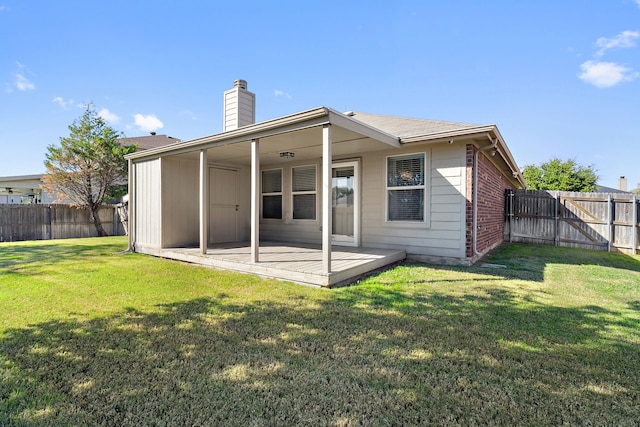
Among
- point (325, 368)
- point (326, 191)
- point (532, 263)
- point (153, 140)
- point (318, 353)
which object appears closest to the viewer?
point (325, 368)

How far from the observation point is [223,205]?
833cm

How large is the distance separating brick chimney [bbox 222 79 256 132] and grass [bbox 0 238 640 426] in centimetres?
475

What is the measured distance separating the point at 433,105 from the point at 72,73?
1485 centimetres

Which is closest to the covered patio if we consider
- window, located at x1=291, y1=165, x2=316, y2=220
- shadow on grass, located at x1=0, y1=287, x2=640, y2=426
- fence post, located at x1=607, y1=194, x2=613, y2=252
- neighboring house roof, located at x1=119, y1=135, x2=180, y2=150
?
window, located at x1=291, y1=165, x2=316, y2=220

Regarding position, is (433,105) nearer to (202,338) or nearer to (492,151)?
(492,151)

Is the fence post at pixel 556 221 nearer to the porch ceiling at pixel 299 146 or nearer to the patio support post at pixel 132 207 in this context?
the porch ceiling at pixel 299 146

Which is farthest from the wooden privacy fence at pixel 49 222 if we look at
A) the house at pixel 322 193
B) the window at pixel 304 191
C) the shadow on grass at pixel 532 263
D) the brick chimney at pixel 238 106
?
the shadow on grass at pixel 532 263

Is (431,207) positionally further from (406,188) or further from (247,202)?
(247,202)

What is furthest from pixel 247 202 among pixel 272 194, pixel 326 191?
pixel 326 191

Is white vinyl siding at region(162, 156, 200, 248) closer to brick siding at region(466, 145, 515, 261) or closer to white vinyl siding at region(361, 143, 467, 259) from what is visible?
white vinyl siding at region(361, 143, 467, 259)

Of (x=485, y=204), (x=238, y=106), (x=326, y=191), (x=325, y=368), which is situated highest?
(x=238, y=106)

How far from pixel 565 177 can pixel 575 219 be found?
36.5 feet

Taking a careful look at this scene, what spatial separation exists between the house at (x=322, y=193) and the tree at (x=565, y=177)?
1257cm

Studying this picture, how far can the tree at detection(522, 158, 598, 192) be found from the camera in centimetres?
1788
